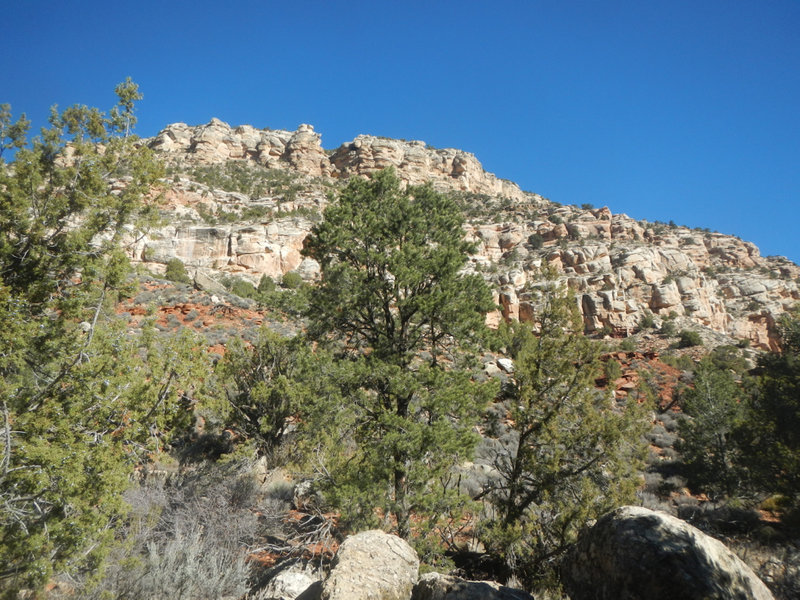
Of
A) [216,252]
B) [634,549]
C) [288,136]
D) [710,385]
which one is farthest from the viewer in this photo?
[288,136]

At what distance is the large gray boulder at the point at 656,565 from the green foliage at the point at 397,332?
2.31 meters

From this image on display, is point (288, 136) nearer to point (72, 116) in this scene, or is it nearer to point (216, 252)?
point (216, 252)

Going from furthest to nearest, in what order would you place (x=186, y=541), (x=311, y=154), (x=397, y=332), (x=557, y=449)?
(x=311, y=154) < (x=397, y=332) < (x=557, y=449) < (x=186, y=541)

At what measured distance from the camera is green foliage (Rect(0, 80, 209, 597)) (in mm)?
4324

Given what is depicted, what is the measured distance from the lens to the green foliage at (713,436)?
12.1 m

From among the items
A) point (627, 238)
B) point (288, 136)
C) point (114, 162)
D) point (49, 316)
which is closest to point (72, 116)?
point (114, 162)

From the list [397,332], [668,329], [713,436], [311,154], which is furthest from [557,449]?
[311,154]

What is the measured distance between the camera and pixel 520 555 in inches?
211

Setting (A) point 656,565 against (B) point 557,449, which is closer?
(A) point 656,565

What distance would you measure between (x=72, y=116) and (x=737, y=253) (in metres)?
75.7

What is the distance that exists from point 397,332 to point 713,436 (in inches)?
518

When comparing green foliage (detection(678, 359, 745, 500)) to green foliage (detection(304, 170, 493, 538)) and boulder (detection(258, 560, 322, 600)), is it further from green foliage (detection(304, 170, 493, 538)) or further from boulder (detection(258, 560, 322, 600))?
boulder (detection(258, 560, 322, 600))

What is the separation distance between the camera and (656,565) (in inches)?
116

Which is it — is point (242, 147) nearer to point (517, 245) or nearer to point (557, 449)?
point (517, 245)
